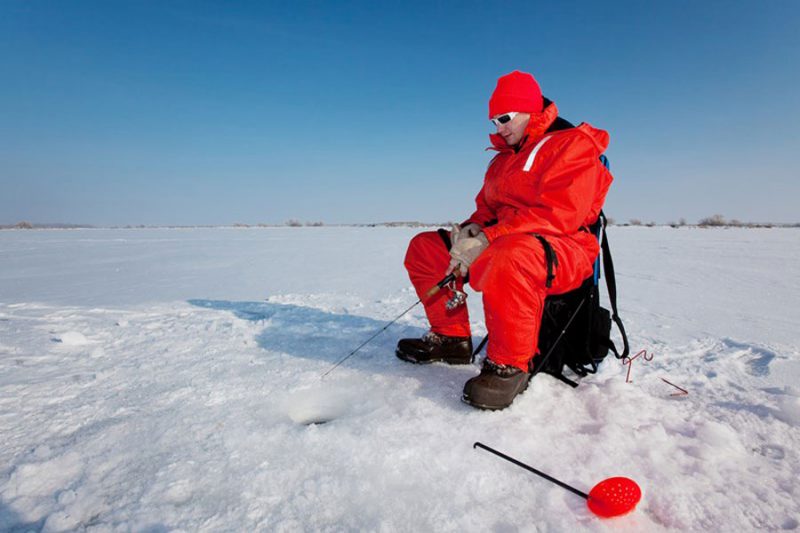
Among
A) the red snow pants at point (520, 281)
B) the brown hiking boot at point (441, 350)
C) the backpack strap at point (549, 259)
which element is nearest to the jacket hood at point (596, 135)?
the red snow pants at point (520, 281)

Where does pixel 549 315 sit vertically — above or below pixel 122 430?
above

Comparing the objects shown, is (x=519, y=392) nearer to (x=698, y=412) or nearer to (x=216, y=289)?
(x=698, y=412)

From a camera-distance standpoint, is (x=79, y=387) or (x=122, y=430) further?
(x=79, y=387)

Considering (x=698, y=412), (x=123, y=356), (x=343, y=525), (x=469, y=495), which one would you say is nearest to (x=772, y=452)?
(x=698, y=412)

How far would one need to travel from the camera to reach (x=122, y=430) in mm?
1501

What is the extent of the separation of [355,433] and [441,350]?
3.09 feet

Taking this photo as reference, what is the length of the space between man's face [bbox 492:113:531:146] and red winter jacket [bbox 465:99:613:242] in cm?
4

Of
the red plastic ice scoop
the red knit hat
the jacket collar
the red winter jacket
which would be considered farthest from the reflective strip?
the red plastic ice scoop

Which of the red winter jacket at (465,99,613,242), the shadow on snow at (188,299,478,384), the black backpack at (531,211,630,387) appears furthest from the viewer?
the shadow on snow at (188,299,478,384)

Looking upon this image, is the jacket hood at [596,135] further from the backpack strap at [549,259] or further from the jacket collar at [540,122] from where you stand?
the backpack strap at [549,259]

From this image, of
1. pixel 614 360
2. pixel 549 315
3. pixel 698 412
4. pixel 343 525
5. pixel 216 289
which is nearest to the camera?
pixel 343 525

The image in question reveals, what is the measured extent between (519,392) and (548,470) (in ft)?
1.72

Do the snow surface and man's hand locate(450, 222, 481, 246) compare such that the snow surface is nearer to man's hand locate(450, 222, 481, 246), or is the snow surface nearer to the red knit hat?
man's hand locate(450, 222, 481, 246)

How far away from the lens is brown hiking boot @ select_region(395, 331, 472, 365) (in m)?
2.27
